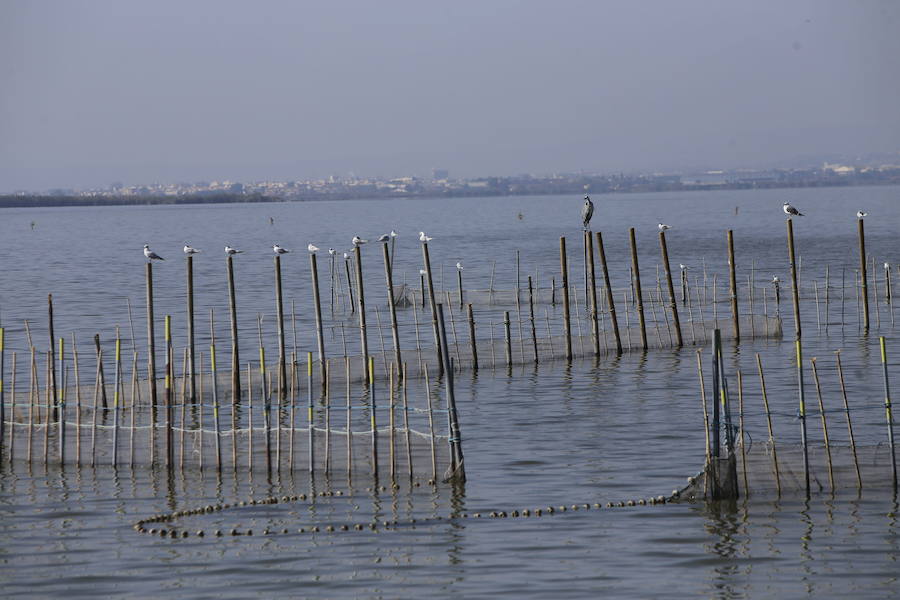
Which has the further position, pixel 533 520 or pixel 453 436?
pixel 453 436

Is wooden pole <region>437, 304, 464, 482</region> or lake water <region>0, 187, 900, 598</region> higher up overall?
wooden pole <region>437, 304, 464, 482</region>

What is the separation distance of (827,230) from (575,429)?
107491 mm

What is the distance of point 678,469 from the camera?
21922 millimetres

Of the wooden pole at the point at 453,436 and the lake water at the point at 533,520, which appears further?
the wooden pole at the point at 453,436

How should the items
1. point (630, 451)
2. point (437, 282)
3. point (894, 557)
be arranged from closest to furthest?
point (894, 557) < point (630, 451) < point (437, 282)

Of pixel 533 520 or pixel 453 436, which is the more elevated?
pixel 453 436

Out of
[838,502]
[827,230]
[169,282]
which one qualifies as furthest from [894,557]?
[827,230]

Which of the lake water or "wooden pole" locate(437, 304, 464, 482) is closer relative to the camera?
the lake water

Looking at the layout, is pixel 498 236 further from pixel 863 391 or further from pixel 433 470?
pixel 433 470

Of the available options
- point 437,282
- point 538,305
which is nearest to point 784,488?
point 538,305

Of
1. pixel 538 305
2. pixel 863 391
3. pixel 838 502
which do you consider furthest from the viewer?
pixel 538 305

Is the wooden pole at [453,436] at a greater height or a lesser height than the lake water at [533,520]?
greater

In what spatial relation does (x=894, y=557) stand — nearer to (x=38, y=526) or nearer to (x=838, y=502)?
(x=838, y=502)

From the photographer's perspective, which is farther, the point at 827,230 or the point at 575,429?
the point at 827,230
